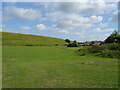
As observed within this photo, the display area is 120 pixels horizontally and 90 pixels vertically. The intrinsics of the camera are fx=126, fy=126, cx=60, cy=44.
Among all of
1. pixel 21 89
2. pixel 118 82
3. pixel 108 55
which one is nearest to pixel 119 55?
pixel 108 55

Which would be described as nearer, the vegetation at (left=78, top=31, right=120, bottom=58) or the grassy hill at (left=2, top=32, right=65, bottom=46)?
the vegetation at (left=78, top=31, right=120, bottom=58)

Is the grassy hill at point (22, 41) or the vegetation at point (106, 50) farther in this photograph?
the grassy hill at point (22, 41)

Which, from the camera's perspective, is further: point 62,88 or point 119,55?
point 119,55

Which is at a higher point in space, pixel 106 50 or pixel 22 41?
pixel 22 41

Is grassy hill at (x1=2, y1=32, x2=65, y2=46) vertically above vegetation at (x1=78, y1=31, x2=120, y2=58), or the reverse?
grassy hill at (x1=2, y1=32, x2=65, y2=46)

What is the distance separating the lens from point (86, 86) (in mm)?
5219

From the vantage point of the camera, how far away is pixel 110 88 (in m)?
5.05

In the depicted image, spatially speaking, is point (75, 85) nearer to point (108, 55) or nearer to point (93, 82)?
point (93, 82)

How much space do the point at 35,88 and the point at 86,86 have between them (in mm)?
2094

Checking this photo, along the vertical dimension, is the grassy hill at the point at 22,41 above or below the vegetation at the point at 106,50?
above

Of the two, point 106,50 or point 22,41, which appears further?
point 22,41

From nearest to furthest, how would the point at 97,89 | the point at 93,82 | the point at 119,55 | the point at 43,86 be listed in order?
the point at 97,89 < the point at 43,86 < the point at 93,82 < the point at 119,55

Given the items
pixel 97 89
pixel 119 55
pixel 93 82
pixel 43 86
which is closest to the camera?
pixel 97 89

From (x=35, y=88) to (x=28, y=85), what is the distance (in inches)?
18.6
